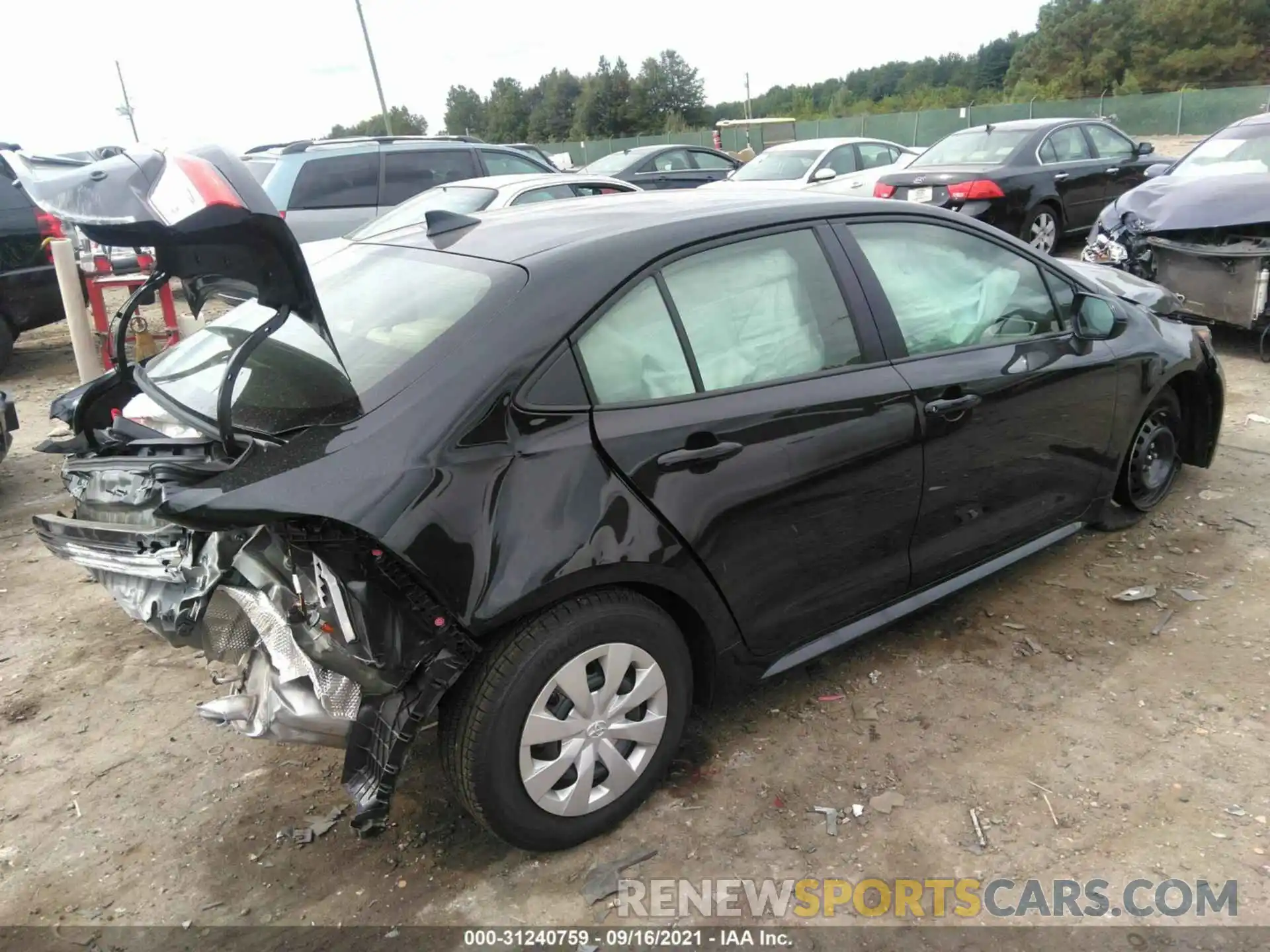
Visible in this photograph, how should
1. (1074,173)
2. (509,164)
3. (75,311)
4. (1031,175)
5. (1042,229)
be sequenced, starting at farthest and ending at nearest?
1. (509,164)
2. (1074,173)
3. (1042,229)
4. (1031,175)
5. (75,311)

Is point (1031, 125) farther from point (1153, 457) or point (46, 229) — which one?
point (46, 229)

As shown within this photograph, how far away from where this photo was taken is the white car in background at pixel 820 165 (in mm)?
11883

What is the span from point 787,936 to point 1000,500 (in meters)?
1.82

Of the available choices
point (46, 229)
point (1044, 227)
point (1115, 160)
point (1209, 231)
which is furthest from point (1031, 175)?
point (46, 229)

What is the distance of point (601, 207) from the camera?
3.12 metres

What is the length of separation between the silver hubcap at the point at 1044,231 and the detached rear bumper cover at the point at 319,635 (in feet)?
31.0

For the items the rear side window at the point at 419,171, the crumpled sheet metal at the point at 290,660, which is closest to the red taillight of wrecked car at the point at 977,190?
the rear side window at the point at 419,171

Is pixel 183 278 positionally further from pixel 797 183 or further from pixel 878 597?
pixel 797 183

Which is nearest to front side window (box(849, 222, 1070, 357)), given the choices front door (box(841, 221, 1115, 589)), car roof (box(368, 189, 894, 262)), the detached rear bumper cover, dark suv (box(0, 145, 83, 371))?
front door (box(841, 221, 1115, 589))

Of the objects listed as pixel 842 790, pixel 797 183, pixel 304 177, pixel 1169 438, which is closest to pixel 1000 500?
pixel 842 790

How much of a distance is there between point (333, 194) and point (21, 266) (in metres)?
2.88

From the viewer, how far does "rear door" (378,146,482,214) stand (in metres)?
9.67

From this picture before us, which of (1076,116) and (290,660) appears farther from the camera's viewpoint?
(1076,116)

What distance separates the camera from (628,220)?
2861 mm
